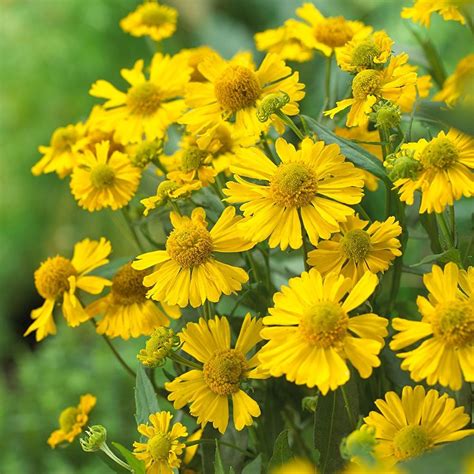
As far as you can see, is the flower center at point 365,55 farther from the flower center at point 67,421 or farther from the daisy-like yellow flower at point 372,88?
the flower center at point 67,421

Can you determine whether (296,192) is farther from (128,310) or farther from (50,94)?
(50,94)

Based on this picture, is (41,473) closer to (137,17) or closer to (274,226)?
(137,17)

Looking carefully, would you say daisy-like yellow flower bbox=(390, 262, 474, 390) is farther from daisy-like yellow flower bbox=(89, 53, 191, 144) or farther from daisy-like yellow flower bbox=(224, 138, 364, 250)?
daisy-like yellow flower bbox=(89, 53, 191, 144)

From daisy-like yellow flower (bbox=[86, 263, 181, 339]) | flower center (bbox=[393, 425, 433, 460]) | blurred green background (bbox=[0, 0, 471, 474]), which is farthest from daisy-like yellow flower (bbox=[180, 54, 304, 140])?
blurred green background (bbox=[0, 0, 471, 474])

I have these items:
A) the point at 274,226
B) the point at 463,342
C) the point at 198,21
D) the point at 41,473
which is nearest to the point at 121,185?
the point at 274,226

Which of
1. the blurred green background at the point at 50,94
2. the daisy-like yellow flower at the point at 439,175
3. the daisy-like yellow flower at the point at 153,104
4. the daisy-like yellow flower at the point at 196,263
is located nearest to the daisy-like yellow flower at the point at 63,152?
the daisy-like yellow flower at the point at 153,104
